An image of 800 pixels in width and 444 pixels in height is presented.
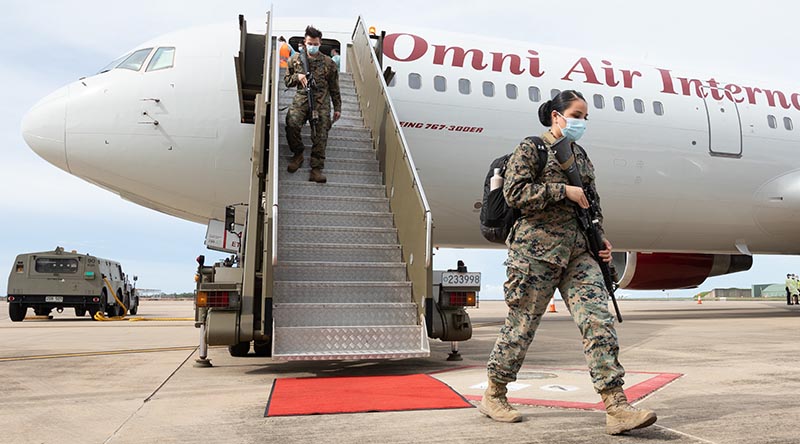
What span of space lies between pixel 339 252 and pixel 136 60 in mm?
4549

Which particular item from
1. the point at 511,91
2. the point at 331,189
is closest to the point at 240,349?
the point at 331,189

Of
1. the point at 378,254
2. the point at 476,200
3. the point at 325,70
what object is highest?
the point at 325,70

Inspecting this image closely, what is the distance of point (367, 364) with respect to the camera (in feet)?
18.4

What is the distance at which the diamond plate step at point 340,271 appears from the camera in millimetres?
5328

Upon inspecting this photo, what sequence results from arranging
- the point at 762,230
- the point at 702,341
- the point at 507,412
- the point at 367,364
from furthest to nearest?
the point at 762,230, the point at 702,341, the point at 367,364, the point at 507,412

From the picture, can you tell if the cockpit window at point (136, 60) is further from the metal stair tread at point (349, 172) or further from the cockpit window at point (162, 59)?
the metal stair tread at point (349, 172)

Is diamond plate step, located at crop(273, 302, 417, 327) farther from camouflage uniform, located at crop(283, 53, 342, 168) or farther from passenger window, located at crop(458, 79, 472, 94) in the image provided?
passenger window, located at crop(458, 79, 472, 94)

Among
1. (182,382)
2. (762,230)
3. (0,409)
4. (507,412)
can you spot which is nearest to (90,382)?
(182,382)

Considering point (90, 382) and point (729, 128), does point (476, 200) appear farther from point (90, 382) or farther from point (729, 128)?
point (90, 382)

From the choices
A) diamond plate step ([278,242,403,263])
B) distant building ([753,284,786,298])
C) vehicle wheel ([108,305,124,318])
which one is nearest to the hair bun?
diamond plate step ([278,242,403,263])

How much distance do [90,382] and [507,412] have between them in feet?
10.4

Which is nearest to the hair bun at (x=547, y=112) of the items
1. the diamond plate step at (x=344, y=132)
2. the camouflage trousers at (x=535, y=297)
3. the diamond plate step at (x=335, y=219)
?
the camouflage trousers at (x=535, y=297)

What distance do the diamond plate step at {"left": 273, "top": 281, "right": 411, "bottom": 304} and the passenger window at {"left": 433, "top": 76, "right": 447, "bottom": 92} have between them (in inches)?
162

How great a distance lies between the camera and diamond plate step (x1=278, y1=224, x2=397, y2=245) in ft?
18.6
